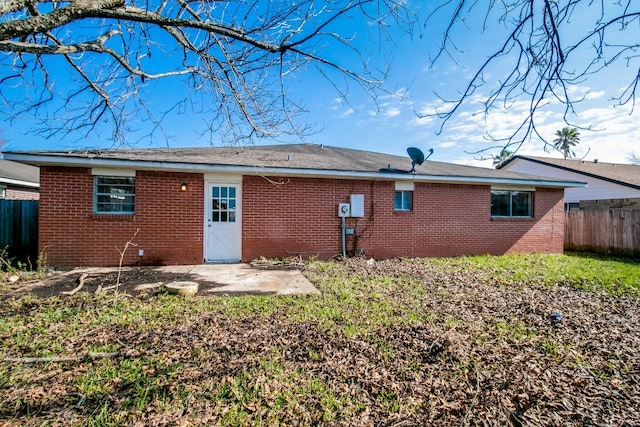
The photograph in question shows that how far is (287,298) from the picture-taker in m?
5.29

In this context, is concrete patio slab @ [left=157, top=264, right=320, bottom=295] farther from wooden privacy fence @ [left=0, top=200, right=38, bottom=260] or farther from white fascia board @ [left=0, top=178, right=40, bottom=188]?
white fascia board @ [left=0, top=178, right=40, bottom=188]

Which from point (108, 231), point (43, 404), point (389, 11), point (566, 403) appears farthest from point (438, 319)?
point (108, 231)

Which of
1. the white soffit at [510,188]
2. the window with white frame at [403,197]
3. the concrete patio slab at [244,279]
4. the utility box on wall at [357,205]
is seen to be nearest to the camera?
the concrete patio slab at [244,279]

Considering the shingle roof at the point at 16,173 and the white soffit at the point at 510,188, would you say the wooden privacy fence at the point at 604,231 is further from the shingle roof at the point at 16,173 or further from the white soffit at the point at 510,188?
the shingle roof at the point at 16,173

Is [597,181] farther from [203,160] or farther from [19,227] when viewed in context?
[19,227]

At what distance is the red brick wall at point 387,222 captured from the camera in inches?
342

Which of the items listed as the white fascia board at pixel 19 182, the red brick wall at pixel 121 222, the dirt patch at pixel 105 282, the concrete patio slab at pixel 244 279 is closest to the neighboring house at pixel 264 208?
the red brick wall at pixel 121 222

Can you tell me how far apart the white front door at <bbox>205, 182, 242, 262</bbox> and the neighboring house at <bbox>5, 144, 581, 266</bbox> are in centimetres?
3

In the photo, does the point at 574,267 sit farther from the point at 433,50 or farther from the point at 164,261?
the point at 164,261

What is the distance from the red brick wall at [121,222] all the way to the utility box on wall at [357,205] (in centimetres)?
444

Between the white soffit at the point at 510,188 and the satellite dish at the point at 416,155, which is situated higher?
the satellite dish at the point at 416,155

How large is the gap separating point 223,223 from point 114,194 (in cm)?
282

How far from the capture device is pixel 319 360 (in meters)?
3.22

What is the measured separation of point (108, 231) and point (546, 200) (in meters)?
14.6
